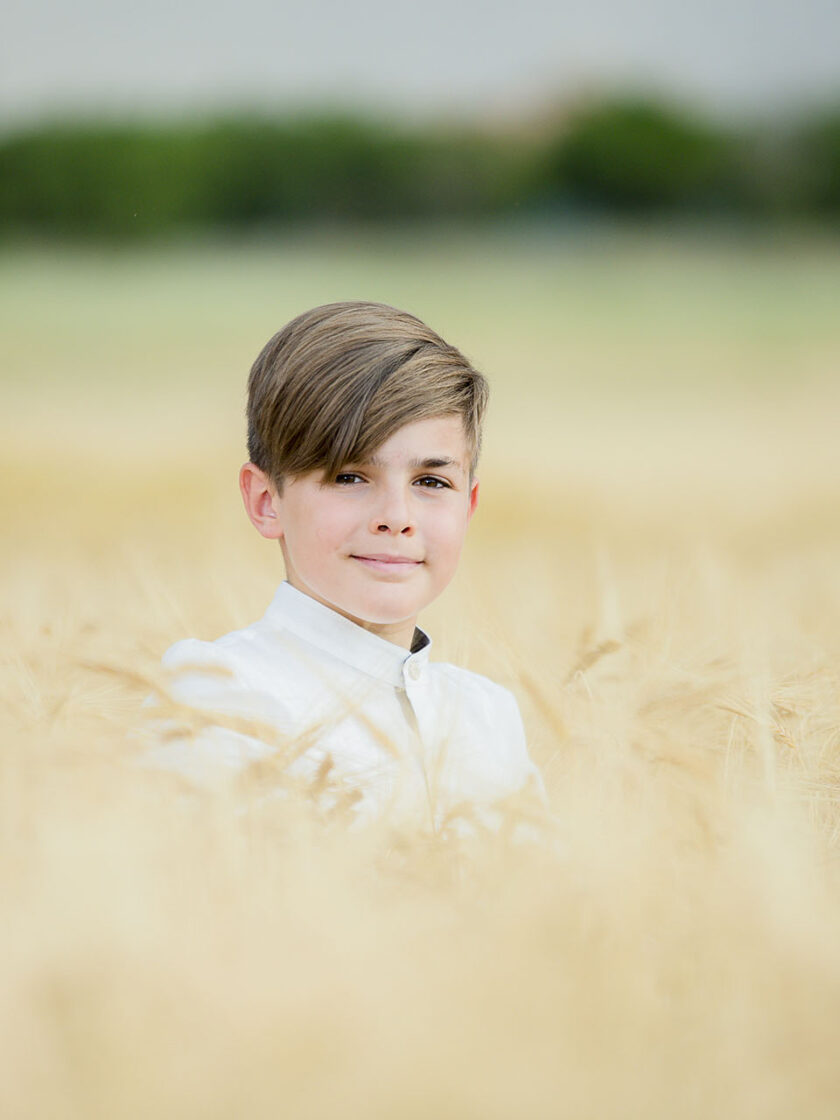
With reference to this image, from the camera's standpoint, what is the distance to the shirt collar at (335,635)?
760 mm

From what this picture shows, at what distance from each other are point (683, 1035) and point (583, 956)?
44 mm

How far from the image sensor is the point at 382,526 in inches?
29.2

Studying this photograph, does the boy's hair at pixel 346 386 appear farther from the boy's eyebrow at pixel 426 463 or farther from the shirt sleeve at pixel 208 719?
the shirt sleeve at pixel 208 719

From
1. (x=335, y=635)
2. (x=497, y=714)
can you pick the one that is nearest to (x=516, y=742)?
(x=497, y=714)

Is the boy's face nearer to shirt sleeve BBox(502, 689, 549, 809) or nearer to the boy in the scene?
the boy

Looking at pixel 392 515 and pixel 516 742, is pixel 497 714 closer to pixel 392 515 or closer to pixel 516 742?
pixel 516 742

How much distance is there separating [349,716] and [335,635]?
0.06m

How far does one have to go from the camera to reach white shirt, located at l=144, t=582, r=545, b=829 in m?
0.65

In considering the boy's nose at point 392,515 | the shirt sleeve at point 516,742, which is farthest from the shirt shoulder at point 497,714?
the boy's nose at point 392,515

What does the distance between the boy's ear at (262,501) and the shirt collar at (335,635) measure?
0.04 m

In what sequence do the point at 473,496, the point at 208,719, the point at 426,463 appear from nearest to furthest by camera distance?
the point at 208,719 < the point at 426,463 < the point at 473,496

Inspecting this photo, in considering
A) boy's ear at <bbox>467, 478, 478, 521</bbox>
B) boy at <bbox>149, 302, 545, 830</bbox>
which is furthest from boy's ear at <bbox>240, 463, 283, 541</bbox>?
boy's ear at <bbox>467, 478, 478, 521</bbox>

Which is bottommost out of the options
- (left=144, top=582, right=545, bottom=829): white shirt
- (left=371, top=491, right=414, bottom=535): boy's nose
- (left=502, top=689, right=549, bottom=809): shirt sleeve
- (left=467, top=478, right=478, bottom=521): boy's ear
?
(left=502, top=689, right=549, bottom=809): shirt sleeve

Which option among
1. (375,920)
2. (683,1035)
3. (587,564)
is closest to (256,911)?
(375,920)
